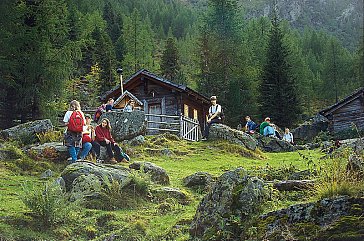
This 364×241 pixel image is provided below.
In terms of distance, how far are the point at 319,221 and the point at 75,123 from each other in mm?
9327

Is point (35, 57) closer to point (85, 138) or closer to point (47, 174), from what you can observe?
point (85, 138)

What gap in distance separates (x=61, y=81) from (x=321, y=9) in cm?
15614

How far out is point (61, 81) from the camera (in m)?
25.4

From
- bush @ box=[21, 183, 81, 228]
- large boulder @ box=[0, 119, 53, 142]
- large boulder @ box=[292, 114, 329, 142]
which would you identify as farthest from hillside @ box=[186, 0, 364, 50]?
bush @ box=[21, 183, 81, 228]

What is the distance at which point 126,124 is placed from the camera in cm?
2084

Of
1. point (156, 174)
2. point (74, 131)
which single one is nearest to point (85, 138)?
point (74, 131)

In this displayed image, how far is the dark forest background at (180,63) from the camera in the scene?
24406mm

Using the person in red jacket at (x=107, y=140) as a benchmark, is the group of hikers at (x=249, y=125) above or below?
above

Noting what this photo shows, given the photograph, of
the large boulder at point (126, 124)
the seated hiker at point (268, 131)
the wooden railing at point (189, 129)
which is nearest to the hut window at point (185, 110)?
the wooden railing at point (189, 129)

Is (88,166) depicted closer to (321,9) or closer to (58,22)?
(58,22)

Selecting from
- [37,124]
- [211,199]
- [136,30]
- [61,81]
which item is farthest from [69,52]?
[136,30]

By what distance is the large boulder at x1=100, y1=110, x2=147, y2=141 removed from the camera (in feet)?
66.9

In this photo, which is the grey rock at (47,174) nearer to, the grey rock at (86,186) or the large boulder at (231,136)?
the grey rock at (86,186)

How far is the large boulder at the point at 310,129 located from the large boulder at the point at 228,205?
34109 millimetres
